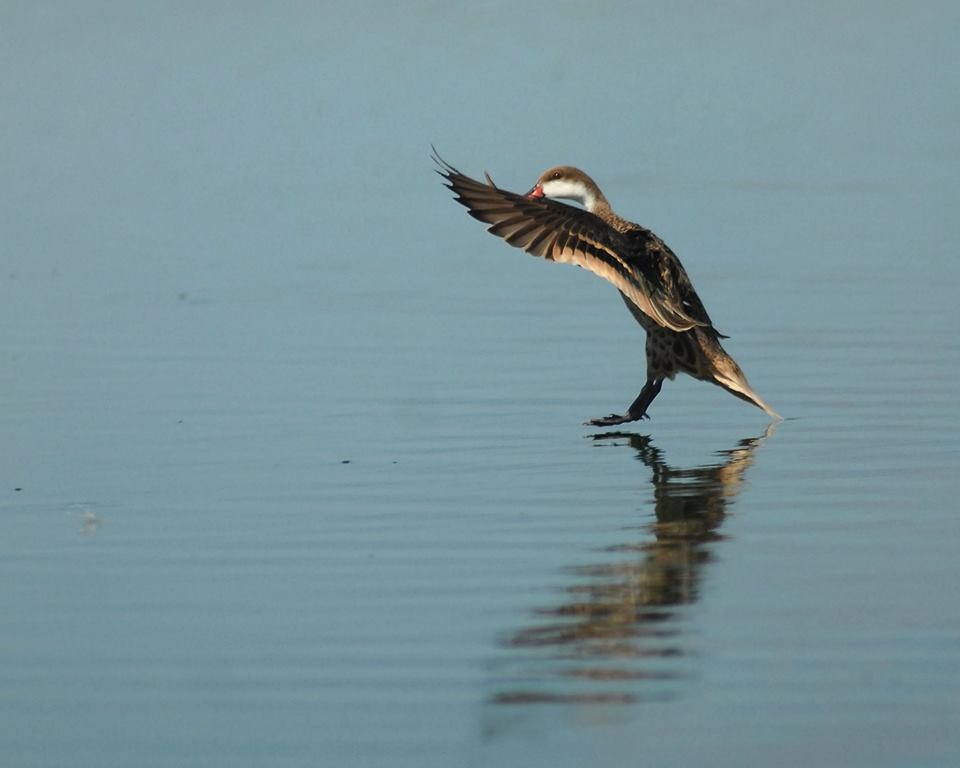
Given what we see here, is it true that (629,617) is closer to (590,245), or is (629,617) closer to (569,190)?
(590,245)

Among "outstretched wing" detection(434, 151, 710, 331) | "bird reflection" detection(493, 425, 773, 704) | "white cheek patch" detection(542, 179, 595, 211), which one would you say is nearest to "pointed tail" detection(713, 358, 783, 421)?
"outstretched wing" detection(434, 151, 710, 331)

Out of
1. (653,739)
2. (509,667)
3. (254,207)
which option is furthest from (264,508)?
(254,207)

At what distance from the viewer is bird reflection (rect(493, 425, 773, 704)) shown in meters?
5.98

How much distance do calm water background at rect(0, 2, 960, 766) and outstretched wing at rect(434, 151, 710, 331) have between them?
2.30 feet

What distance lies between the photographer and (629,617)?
265 inches

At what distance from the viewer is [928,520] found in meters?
8.18

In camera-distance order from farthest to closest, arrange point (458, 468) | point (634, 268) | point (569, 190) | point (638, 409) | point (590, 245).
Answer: point (569, 190) < point (638, 409) < point (634, 268) < point (590, 245) < point (458, 468)

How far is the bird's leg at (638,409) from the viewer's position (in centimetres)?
1064

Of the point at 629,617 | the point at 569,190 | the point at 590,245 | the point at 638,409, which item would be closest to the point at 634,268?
the point at 590,245

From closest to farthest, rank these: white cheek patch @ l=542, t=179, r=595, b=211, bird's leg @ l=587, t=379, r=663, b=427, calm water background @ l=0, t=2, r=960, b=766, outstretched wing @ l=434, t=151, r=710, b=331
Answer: calm water background @ l=0, t=2, r=960, b=766, outstretched wing @ l=434, t=151, r=710, b=331, bird's leg @ l=587, t=379, r=663, b=427, white cheek patch @ l=542, t=179, r=595, b=211

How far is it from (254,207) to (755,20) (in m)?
20.1

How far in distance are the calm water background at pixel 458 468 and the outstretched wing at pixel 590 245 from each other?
2.30 ft

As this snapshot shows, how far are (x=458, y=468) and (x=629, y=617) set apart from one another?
9.50 ft

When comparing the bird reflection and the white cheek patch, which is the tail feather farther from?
the bird reflection
